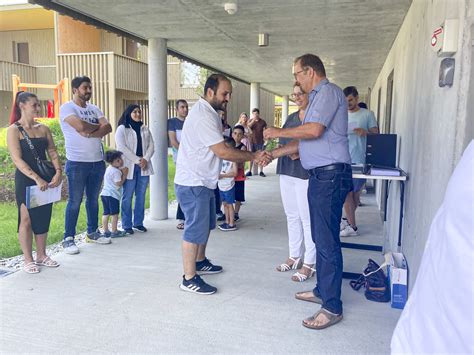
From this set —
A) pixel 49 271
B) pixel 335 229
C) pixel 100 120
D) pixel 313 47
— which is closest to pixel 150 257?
pixel 49 271

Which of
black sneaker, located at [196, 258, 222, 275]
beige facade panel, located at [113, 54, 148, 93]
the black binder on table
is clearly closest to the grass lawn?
black sneaker, located at [196, 258, 222, 275]

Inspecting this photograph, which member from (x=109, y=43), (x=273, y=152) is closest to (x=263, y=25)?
(x=273, y=152)

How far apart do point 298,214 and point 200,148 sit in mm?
1156

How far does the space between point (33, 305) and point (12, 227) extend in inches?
122

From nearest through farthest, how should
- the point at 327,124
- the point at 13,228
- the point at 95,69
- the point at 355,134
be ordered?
the point at 327,124
the point at 355,134
the point at 13,228
the point at 95,69

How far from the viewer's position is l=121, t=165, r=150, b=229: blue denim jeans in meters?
5.22

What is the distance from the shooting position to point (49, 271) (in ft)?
13.0

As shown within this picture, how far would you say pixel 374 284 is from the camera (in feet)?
11.3

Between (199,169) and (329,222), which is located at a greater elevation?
(199,169)

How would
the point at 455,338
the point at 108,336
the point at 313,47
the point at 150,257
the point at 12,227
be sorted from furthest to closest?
the point at 313,47 < the point at 12,227 < the point at 150,257 < the point at 108,336 < the point at 455,338

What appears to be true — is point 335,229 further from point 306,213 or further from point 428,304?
point 428,304

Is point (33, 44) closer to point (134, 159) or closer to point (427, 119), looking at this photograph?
point (134, 159)

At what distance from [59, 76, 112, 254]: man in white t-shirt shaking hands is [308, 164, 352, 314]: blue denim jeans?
2.62 m

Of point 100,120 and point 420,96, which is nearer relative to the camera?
point 420,96
